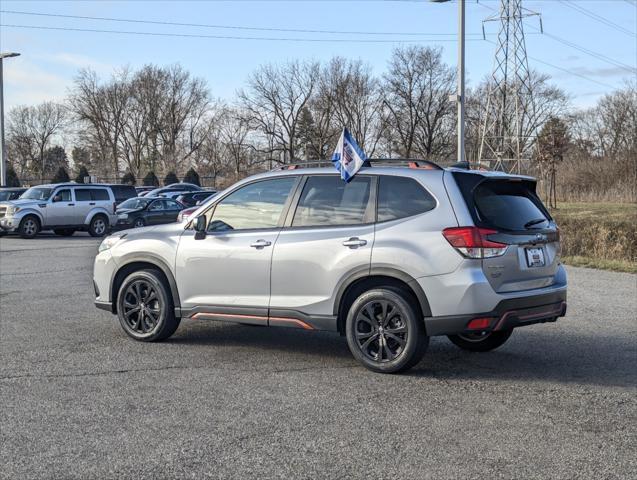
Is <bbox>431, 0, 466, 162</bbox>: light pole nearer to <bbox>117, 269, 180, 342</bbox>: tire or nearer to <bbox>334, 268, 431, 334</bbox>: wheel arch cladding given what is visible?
<bbox>117, 269, 180, 342</bbox>: tire

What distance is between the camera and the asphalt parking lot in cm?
479

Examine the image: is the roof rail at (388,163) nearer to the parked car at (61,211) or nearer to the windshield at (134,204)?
the parked car at (61,211)

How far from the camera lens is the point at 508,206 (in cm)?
719

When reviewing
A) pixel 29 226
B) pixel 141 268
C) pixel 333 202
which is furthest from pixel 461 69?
pixel 333 202

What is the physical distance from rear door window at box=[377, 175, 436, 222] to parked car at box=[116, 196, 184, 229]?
25.4 meters

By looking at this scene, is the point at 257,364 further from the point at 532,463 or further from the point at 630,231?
the point at 630,231

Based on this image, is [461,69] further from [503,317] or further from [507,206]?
[503,317]

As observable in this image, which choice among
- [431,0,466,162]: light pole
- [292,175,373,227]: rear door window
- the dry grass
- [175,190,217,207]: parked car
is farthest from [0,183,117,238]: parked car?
[292,175,373,227]: rear door window

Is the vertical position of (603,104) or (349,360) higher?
(603,104)

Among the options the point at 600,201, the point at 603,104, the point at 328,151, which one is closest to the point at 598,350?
the point at 600,201

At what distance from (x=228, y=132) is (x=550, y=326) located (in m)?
77.5

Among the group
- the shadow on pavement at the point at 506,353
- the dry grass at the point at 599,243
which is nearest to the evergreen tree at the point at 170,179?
the dry grass at the point at 599,243

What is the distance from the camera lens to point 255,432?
5.37 m

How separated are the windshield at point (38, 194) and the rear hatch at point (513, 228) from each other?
945 inches
